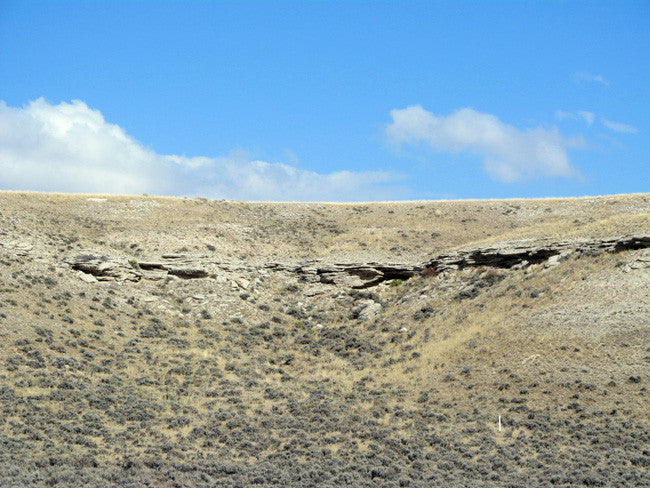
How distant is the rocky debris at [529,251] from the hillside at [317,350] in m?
0.16

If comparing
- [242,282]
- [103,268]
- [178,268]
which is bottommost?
[242,282]

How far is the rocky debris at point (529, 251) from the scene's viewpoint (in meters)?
37.9

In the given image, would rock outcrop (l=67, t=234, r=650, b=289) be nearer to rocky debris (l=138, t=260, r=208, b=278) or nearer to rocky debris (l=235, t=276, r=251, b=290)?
rocky debris (l=138, t=260, r=208, b=278)

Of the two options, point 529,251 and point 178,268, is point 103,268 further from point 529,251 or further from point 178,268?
point 529,251

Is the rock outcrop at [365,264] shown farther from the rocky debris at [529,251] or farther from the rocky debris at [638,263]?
the rocky debris at [638,263]

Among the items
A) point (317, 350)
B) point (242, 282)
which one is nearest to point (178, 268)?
point (242, 282)

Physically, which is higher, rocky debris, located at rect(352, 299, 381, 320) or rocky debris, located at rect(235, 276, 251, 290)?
rocky debris, located at rect(235, 276, 251, 290)

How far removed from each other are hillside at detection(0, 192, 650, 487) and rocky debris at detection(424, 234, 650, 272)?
158 mm

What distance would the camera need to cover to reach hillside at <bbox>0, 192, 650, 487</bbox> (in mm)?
23875

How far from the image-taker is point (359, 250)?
52.0 metres

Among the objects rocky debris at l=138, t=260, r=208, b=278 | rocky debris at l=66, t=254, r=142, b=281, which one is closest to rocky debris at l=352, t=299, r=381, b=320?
rocky debris at l=138, t=260, r=208, b=278

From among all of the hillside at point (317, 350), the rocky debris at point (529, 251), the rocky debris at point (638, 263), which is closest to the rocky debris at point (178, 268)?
the hillside at point (317, 350)

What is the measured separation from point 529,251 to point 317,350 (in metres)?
15.7

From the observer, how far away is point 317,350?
3988 centimetres
